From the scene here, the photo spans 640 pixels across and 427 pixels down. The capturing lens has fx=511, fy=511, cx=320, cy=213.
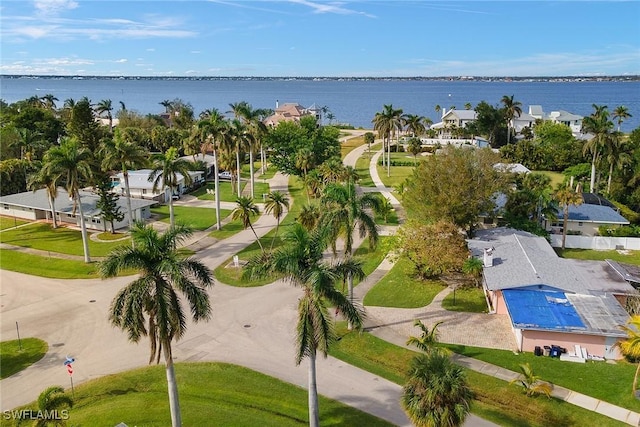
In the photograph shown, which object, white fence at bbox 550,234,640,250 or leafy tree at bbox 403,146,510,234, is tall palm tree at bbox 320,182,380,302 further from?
white fence at bbox 550,234,640,250

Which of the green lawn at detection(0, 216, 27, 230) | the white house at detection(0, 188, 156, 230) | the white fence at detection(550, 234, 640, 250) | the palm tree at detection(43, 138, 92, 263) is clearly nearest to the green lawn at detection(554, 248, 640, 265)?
the white fence at detection(550, 234, 640, 250)

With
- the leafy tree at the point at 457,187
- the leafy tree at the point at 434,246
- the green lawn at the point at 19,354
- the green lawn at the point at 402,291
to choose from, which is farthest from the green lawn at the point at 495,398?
the green lawn at the point at 19,354

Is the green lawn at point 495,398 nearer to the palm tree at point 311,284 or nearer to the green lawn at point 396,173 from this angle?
the palm tree at point 311,284

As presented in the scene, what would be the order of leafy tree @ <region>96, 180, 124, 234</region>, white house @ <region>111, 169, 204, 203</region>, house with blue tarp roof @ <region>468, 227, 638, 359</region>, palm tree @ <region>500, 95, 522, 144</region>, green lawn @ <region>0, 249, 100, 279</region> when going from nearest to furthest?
house with blue tarp roof @ <region>468, 227, 638, 359</region>
green lawn @ <region>0, 249, 100, 279</region>
leafy tree @ <region>96, 180, 124, 234</region>
white house @ <region>111, 169, 204, 203</region>
palm tree @ <region>500, 95, 522, 144</region>

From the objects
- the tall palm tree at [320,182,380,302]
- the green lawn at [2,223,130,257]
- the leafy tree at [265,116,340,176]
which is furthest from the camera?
the leafy tree at [265,116,340,176]

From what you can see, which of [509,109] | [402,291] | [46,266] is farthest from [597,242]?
[509,109]

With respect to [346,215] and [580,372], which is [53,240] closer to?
[346,215]

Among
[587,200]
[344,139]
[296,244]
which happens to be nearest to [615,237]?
[587,200]

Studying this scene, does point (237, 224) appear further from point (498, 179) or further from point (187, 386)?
point (187, 386)
